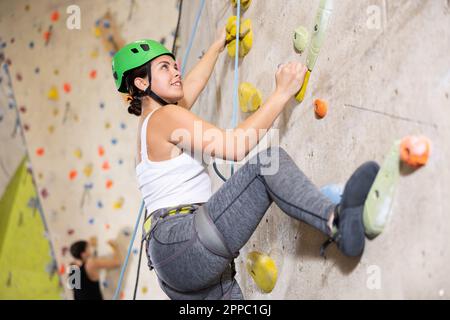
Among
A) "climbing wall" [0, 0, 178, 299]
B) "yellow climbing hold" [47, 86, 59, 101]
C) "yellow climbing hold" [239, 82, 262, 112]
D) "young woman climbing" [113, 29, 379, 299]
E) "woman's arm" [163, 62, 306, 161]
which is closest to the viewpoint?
"young woman climbing" [113, 29, 379, 299]

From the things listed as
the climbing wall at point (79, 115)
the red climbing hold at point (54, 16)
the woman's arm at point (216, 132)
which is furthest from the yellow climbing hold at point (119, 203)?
the woman's arm at point (216, 132)

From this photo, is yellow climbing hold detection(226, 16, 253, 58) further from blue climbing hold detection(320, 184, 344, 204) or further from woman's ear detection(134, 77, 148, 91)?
blue climbing hold detection(320, 184, 344, 204)

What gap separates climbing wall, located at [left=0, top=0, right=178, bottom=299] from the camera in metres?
3.32

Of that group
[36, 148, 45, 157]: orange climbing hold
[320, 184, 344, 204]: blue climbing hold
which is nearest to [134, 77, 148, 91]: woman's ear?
[320, 184, 344, 204]: blue climbing hold

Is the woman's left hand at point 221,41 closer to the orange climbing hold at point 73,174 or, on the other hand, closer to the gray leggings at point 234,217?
the gray leggings at point 234,217

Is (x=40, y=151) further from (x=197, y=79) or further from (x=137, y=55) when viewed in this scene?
(x=137, y=55)

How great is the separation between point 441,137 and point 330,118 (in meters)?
0.41

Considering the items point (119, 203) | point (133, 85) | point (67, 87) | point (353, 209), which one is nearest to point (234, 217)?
point (353, 209)

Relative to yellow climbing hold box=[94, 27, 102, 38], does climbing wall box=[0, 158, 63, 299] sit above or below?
below

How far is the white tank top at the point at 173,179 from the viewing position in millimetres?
1593

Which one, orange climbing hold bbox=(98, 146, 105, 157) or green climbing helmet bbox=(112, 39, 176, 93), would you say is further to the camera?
orange climbing hold bbox=(98, 146, 105, 157)

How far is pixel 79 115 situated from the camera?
3471 mm

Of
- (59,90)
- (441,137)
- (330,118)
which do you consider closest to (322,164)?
(330,118)
